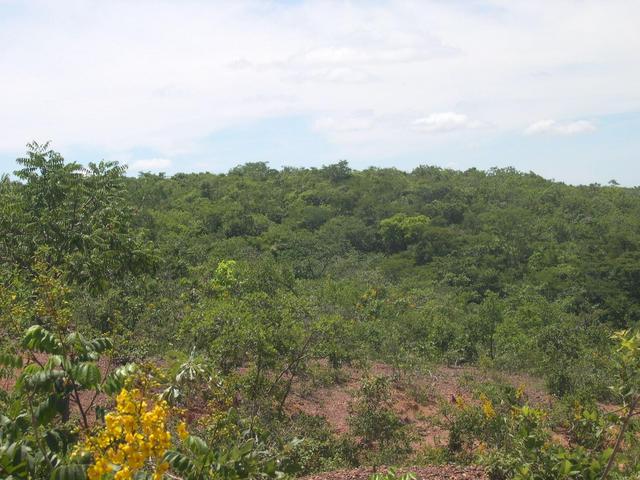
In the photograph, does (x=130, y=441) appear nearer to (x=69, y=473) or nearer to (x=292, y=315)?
(x=69, y=473)

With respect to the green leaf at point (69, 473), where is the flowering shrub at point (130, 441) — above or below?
above

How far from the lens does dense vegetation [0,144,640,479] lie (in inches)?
103

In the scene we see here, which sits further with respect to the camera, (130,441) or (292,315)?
(292,315)

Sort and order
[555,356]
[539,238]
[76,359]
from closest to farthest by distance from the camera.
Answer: [76,359] < [555,356] < [539,238]

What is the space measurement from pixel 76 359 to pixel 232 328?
275 inches

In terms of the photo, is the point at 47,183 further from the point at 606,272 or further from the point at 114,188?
the point at 606,272

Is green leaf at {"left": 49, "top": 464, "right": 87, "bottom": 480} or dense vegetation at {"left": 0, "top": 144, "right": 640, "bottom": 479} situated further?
dense vegetation at {"left": 0, "top": 144, "right": 640, "bottom": 479}

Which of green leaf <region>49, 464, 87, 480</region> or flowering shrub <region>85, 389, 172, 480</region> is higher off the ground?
flowering shrub <region>85, 389, 172, 480</region>

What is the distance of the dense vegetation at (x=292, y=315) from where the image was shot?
262cm

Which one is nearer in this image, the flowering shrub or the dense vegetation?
the flowering shrub

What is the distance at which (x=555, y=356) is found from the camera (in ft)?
48.2

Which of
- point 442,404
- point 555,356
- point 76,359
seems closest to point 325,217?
point 555,356

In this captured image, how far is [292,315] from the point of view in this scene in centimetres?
1011

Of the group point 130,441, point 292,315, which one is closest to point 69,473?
point 130,441
